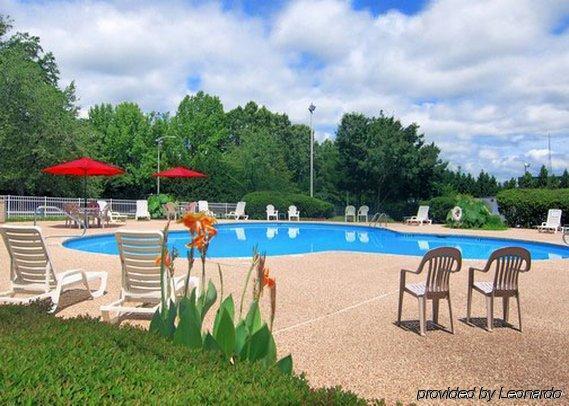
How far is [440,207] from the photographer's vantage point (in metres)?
23.8

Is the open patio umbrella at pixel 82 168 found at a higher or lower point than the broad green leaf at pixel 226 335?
higher

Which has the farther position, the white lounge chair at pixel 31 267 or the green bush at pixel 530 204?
the green bush at pixel 530 204

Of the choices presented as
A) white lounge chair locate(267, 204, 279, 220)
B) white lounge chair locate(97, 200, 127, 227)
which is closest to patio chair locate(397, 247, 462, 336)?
white lounge chair locate(97, 200, 127, 227)

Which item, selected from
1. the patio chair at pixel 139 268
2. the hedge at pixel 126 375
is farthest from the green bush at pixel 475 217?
the hedge at pixel 126 375

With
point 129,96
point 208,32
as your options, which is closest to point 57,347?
point 208,32

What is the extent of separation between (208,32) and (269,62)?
27.5 feet

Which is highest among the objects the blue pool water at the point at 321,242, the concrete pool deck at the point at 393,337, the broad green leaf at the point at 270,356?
the broad green leaf at the point at 270,356

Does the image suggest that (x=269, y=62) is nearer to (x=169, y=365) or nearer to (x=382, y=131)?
(x=382, y=131)

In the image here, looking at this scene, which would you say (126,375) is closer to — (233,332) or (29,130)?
(233,332)

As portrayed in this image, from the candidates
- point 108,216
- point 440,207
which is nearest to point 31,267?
point 108,216

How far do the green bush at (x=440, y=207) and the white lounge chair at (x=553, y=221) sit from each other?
4372mm

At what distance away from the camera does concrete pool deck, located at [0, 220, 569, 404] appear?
361 cm

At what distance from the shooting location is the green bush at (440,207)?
76.7 feet

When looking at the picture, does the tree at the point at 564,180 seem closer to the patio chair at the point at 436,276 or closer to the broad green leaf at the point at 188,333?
the patio chair at the point at 436,276
